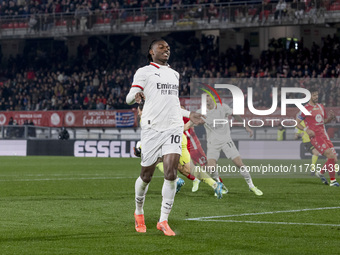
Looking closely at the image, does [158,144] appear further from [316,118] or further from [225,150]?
[316,118]

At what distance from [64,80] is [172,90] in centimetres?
4013

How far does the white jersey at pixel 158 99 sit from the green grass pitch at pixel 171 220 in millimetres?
1306

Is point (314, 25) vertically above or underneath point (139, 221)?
above

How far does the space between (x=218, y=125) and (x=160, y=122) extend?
6805mm

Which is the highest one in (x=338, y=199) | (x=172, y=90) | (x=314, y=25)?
(x=314, y=25)

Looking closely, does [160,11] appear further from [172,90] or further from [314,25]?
[172,90]

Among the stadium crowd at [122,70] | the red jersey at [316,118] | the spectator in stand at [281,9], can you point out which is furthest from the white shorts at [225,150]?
the spectator in stand at [281,9]

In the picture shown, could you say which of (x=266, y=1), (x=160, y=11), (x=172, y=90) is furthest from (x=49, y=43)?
(x=172, y=90)

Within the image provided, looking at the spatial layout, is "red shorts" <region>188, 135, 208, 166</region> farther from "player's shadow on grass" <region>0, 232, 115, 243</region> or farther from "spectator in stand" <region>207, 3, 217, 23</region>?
"spectator in stand" <region>207, 3, 217, 23</region>

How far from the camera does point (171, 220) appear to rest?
10.2m

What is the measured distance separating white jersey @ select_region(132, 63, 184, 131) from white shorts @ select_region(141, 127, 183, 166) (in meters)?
0.08

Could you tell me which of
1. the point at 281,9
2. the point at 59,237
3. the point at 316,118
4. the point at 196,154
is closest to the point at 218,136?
the point at 196,154

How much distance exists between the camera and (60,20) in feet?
162

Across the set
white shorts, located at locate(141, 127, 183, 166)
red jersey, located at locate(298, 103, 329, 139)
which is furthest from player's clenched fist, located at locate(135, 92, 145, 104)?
red jersey, located at locate(298, 103, 329, 139)
